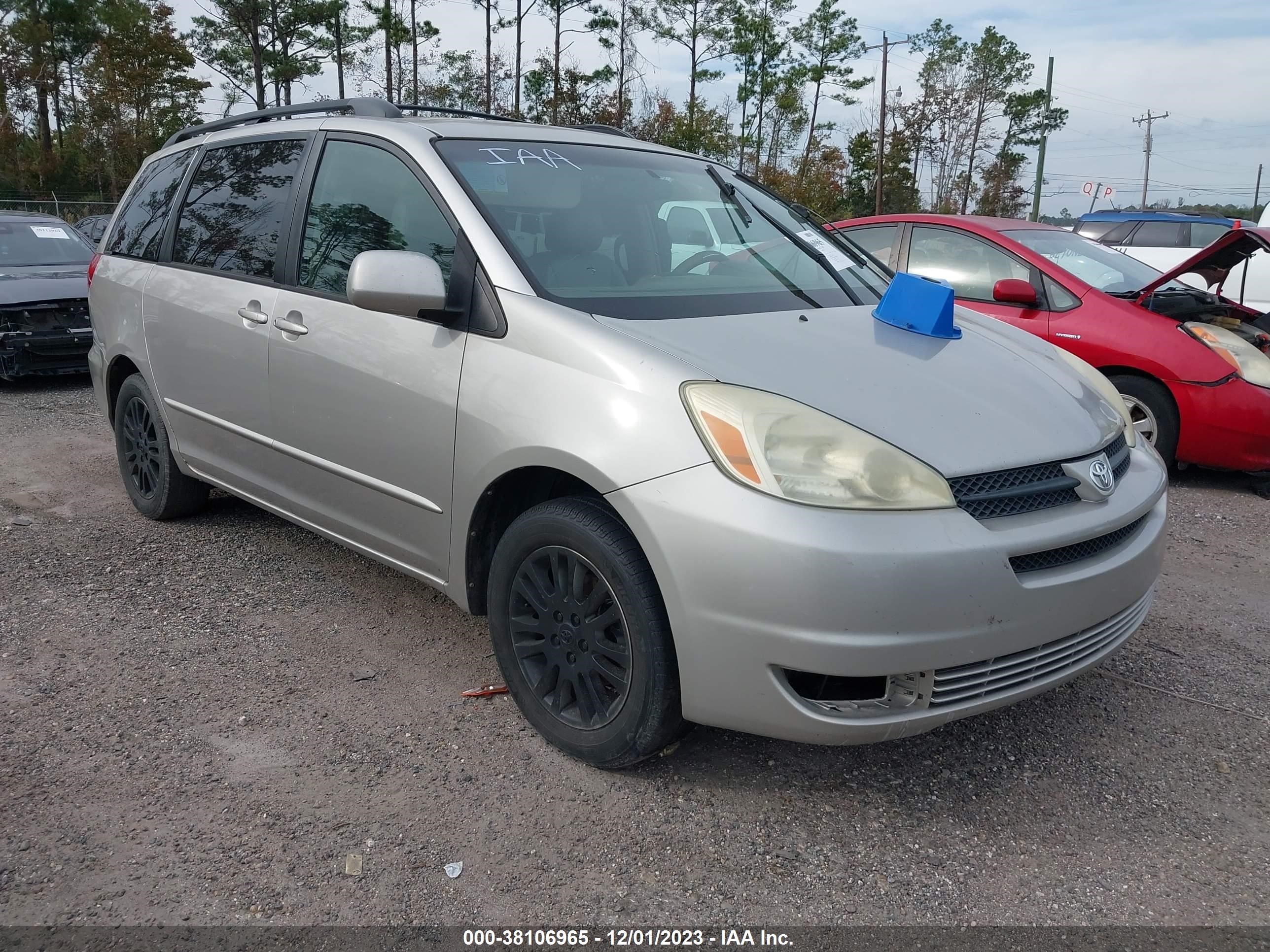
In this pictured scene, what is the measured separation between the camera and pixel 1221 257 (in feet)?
18.0

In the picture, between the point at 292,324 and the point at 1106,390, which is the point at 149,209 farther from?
the point at 1106,390

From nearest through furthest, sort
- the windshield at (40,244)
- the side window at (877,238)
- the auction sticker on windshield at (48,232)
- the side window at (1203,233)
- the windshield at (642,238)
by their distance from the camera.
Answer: the windshield at (642,238), the side window at (877,238), the windshield at (40,244), the auction sticker on windshield at (48,232), the side window at (1203,233)

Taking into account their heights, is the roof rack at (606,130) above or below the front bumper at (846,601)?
above

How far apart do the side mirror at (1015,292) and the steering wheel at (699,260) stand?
9.98ft

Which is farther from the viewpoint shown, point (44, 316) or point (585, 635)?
point (44, 316)

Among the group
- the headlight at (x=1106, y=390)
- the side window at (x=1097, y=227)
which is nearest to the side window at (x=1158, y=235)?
the side window at (x=1097, y=227)

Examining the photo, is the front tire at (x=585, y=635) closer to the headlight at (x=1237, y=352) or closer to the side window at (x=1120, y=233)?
the headlight at (x=1237, y=352)

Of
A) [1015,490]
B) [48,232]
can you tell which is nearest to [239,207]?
[1015,490]

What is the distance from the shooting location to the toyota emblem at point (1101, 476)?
2514 mm

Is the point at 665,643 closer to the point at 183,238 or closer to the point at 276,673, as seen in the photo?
the point at 276,673

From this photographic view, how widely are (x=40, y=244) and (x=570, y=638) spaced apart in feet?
29.6

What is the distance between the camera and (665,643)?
7.72 feet

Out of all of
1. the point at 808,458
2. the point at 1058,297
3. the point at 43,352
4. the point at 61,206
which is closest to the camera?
the point at 808,458

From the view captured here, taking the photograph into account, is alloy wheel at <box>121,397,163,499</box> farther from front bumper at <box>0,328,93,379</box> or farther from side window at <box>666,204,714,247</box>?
front bumper at <box>0,328,93,379</box>
